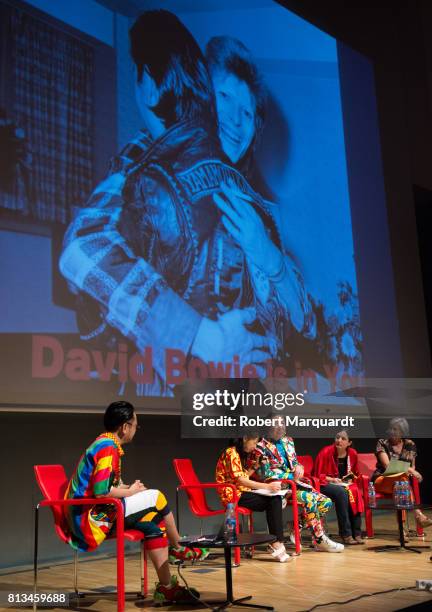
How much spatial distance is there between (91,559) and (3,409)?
1.35m

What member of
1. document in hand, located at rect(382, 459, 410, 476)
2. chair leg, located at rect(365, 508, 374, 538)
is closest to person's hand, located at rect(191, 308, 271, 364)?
document in hand, located at rect(382, 459, 410, 476)

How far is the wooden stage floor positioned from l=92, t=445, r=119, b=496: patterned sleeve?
0.59m

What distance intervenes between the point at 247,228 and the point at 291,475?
2.12 meters

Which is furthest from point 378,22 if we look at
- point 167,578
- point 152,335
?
point 167,578

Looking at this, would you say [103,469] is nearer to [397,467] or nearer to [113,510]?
[113,510]

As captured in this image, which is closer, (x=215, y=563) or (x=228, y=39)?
(x=215, y=563)

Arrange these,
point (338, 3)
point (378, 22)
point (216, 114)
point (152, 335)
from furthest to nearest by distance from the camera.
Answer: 1. point (378, 22)
2. point (338, 3)
3. point (216, 114)
4. point (152, 335)

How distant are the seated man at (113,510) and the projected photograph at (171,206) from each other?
1311mm

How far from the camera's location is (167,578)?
3.00 metres

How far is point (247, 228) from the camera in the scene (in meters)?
5.74

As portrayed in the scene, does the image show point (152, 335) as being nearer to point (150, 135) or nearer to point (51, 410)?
point (51, 410)

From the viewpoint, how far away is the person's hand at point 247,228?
18.4 feet

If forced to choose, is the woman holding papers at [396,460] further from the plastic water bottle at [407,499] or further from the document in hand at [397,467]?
the plastic water bottle at [407,499]

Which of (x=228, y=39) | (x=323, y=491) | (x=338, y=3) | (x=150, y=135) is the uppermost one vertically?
(x=338, y=3)
